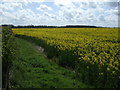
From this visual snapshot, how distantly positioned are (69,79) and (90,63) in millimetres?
1359

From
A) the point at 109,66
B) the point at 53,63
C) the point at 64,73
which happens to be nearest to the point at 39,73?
the point at 64,73

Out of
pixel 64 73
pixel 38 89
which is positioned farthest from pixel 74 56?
pixel 38 89

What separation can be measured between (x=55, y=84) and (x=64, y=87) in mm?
506

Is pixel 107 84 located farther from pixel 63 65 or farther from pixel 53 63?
pixel 53 63

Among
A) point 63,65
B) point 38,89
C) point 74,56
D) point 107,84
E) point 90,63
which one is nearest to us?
point 107,84

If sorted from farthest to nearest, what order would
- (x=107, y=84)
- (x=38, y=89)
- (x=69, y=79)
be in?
(x=69, y=79) → (x=38, y=89) → (x=107, y=84)

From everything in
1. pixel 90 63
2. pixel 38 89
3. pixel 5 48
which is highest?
pixel 5 48

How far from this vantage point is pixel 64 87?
7.93 m

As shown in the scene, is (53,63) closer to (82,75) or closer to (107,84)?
(82,75)

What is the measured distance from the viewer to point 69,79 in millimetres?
9086

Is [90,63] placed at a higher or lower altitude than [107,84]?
higher

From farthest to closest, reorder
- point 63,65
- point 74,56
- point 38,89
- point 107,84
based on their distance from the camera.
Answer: point 63,65 < point 74,56 < point 38,89 < point 107,84

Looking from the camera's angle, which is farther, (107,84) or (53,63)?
(53,63)

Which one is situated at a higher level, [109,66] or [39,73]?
[109,66]
